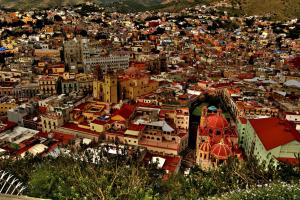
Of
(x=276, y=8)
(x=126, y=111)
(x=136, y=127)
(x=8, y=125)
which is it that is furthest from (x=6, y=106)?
(x=276, y=8)

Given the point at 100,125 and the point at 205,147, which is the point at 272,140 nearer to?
the point at 205,147

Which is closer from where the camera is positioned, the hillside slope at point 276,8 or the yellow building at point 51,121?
the yellow building at point 51,121

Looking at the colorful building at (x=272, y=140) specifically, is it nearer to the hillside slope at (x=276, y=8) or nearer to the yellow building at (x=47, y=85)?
the yellow building at (x=47, y=85)

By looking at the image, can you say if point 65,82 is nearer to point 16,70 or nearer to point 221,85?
point 16,70

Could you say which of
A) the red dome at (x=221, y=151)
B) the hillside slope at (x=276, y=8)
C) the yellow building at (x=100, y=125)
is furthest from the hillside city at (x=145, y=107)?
the hillside slope at (x=276, y=8)

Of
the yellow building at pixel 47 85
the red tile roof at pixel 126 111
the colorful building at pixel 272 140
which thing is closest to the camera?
the colorful building at pixel 272 140

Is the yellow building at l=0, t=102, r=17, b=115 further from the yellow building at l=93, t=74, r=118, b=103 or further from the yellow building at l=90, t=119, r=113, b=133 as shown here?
the yellow building at l=90, t=119, r=113, b=133
